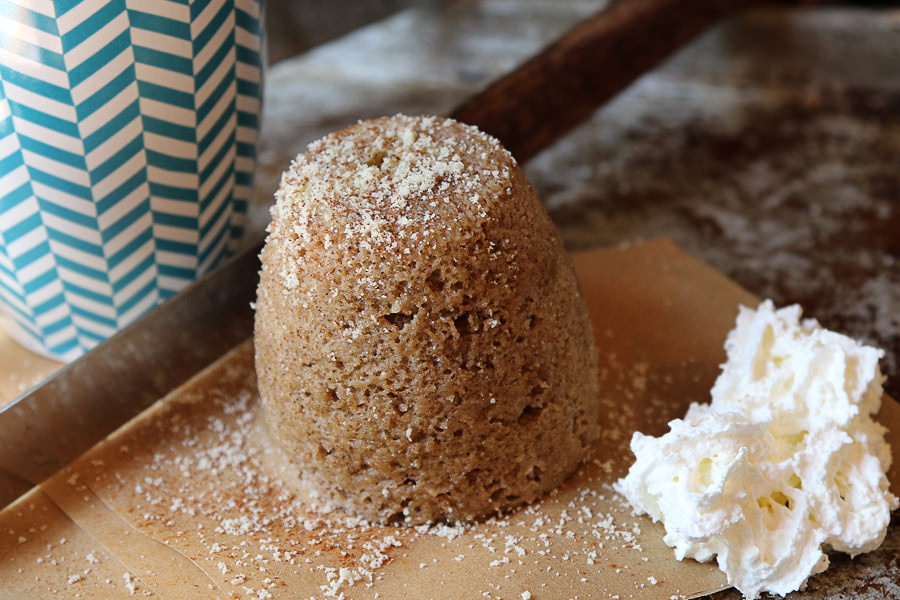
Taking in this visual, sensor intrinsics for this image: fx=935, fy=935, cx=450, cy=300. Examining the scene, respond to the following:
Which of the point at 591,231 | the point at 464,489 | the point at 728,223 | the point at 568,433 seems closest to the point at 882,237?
the point at 728,223

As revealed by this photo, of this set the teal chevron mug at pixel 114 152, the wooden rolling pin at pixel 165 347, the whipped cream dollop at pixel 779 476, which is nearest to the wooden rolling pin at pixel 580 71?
the wooden rolling pin at pixel 165 347

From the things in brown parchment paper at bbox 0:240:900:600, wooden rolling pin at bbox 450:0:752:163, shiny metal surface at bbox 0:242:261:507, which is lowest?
brown parchment paper at bbox 0:240:900:600

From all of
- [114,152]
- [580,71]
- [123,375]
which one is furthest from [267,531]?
[580,71]

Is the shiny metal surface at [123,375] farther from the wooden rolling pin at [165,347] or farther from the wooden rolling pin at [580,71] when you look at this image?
the wooden rolling pin at [580,71]

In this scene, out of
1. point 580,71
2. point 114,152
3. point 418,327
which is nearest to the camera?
point 418,327

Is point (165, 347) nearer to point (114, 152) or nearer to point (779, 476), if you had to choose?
point (114, 152)

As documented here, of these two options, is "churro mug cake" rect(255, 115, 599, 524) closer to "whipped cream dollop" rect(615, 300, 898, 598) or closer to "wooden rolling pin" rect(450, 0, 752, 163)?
"whipped cream dollop" rect(615, 300, 898, 598)

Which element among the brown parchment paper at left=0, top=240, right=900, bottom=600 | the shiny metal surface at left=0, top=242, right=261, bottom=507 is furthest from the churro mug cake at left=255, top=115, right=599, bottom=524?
the shiny metal surface at left=0, top=242, right=261, bottom=507

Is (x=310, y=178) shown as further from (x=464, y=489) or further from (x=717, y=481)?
(x=717, y=481)
